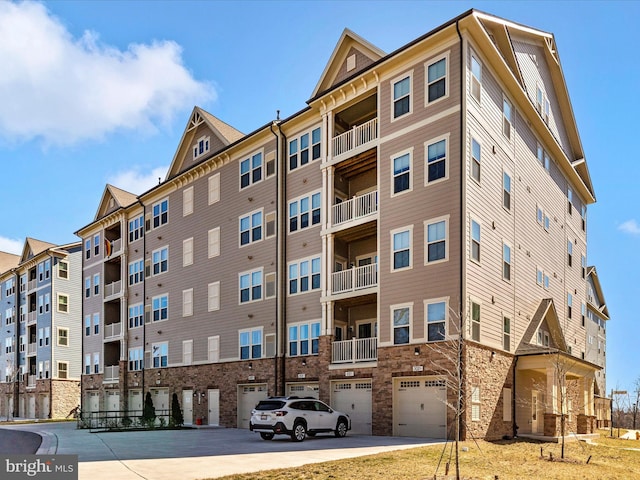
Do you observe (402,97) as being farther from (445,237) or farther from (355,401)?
(355,401)

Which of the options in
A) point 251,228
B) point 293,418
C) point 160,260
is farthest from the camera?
point 160,260

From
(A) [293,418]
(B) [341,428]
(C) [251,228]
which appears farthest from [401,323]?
(C) [251,228]

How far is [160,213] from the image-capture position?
4144cm

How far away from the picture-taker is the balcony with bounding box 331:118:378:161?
87.4ft

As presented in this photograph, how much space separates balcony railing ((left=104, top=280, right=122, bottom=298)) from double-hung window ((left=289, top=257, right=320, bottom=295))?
67.2 ft

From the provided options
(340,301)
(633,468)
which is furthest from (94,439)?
(633,468)

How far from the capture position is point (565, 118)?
118 ft

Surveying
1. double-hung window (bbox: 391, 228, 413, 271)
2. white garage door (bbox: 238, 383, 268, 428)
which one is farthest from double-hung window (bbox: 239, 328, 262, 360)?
double-hung window (bbox: 391, 228, 413, 271)

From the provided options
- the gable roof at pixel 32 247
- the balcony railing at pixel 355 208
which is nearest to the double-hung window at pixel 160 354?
the balcony railing at pixel 355 208

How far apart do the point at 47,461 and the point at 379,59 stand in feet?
67.8

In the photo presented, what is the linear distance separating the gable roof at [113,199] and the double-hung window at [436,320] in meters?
31.2

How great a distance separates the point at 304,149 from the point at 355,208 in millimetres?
5492

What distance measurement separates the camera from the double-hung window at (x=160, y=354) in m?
39.0

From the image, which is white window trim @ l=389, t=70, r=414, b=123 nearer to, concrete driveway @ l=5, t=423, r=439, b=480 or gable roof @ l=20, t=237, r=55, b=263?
concrete driveway @ l=5, t=423, r=439, b=480
